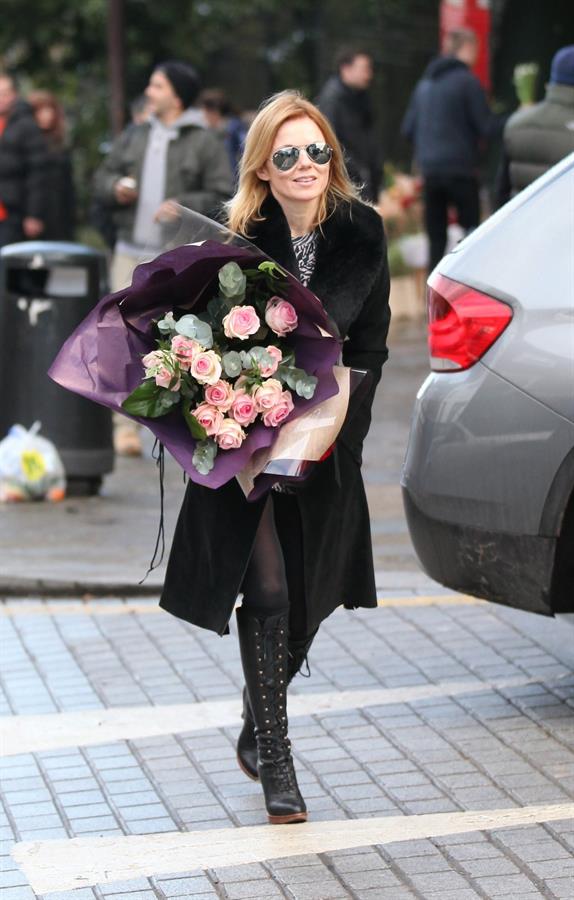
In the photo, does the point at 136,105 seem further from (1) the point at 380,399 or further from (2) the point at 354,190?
(2) the point at 354,190

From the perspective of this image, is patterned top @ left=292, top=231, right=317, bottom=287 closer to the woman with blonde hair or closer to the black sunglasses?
the woman with blonde hair

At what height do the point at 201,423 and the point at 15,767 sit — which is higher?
the point at 201,423

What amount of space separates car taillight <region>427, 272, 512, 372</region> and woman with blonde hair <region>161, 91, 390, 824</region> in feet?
1.58

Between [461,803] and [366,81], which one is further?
[366,81]

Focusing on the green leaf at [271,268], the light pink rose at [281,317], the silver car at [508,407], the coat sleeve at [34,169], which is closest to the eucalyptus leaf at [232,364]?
the light pink rose at [281,317]

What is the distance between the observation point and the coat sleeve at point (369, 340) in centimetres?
487

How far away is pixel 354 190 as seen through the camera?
4.98 meters

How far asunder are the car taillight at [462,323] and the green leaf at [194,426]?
1.11 meters

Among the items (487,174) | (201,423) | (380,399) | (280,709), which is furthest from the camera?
(487,174)

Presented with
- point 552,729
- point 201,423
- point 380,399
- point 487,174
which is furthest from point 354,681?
point 487,174

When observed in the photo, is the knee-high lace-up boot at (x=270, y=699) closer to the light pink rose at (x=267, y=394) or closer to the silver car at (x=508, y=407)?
the light pink rose at (x=267, y=394)

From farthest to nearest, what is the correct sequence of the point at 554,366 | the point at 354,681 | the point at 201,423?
1. the point at 354,681
2. the point at 554,366
3. the point at 201,423

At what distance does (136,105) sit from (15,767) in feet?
32.9

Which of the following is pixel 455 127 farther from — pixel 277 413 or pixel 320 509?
pixel 277 413
